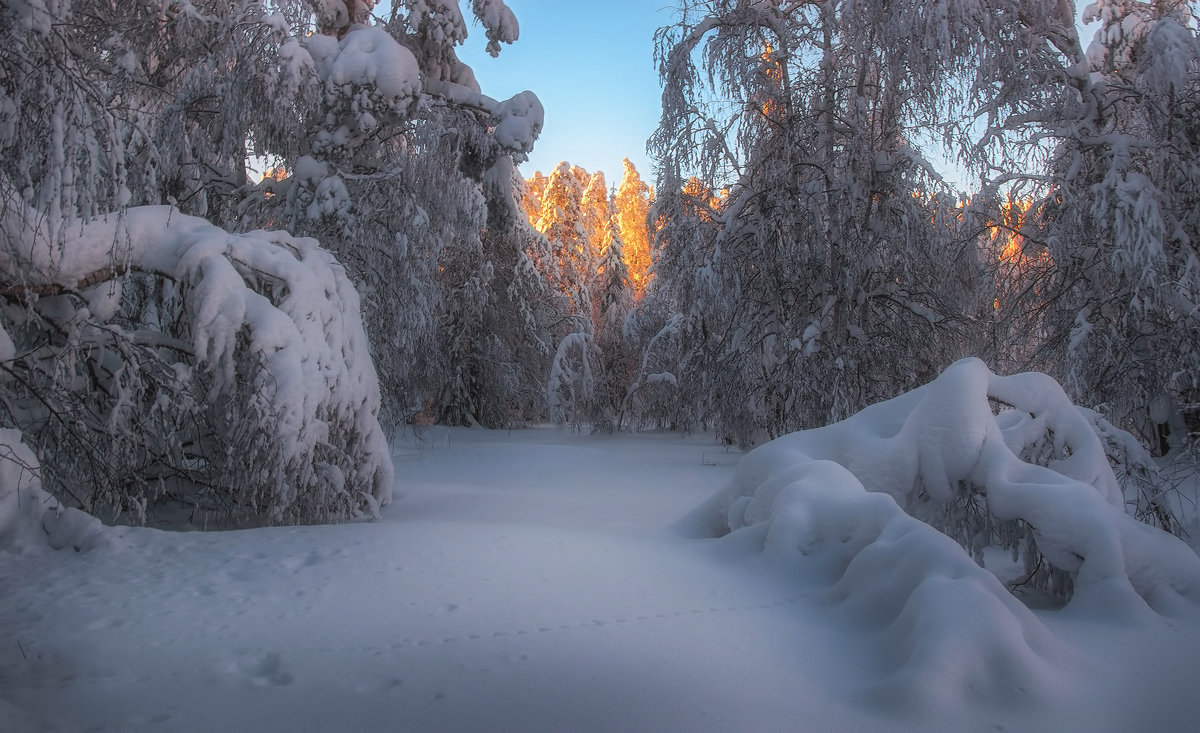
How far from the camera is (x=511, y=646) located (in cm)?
266

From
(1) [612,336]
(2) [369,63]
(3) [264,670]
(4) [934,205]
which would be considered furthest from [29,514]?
(1) [612,336]

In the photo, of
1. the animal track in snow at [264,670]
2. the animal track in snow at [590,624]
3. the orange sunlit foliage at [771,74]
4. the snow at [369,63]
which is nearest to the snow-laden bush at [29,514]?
the animal track in snow at [264,670]

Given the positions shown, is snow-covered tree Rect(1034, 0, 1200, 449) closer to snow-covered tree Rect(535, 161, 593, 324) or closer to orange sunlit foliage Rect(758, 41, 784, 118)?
orange sunlit foliage Rect(758, 41, 784, 118)

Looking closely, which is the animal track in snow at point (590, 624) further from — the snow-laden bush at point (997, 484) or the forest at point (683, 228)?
the forest at point (683, 228)

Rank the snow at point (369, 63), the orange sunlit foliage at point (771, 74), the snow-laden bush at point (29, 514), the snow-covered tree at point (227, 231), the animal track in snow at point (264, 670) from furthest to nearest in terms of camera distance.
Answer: the orange sunlit foliage at point (771, 74)
the snow at point (369, 63)
the snow-covered tree at point (227, 231)
the snow-laden bush at point (29, 514)
the animal track in snow at point (264, 670)

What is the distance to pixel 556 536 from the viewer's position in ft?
14.5

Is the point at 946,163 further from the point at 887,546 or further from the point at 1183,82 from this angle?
the point at 887,546

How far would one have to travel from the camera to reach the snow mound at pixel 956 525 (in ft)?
8.45

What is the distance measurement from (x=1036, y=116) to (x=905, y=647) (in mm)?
7604

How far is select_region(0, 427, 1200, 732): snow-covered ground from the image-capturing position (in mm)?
2246

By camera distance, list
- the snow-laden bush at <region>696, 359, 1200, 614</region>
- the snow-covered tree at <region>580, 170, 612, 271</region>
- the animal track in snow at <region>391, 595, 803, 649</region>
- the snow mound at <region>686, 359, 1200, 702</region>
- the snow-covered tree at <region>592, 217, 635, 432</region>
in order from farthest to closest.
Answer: the snow-covered tree at <region>580, 170, 612, 271</region>, the snow-covered tree at <region>592, 217, 635, 432</region>, the snow-laden bush at <region>696, 359, 1200, 614</region>, the animal track in snow at <region>391, 595, 803, 649</region>, the snow mound at <region>686, 359, 1200, 702</region>

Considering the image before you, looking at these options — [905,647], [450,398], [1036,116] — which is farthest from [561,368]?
[905,647]

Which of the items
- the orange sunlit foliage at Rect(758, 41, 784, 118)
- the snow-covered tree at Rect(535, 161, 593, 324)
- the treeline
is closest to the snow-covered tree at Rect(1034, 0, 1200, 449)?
the treeline

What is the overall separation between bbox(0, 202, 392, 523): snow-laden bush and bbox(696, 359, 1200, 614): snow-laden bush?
2.66 m
